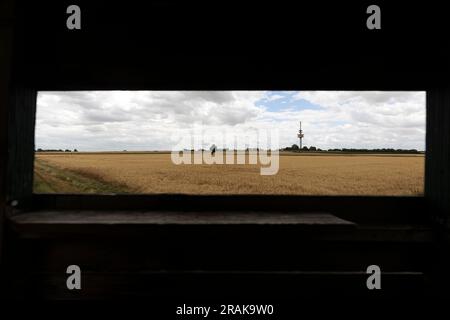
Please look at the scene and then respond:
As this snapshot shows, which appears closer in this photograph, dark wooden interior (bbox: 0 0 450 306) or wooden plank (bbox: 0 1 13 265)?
wooden plank (bbox: 0 1 13 265)

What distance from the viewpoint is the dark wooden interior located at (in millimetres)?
2979

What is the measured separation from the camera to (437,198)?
123 inches

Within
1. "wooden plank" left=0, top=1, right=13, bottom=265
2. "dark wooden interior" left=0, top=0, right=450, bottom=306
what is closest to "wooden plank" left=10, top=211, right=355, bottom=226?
"dark wooden interior" left=0, top=0, right=450, bottom=306

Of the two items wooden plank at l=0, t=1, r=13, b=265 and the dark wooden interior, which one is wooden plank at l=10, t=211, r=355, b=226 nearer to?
the dark wooden interior
